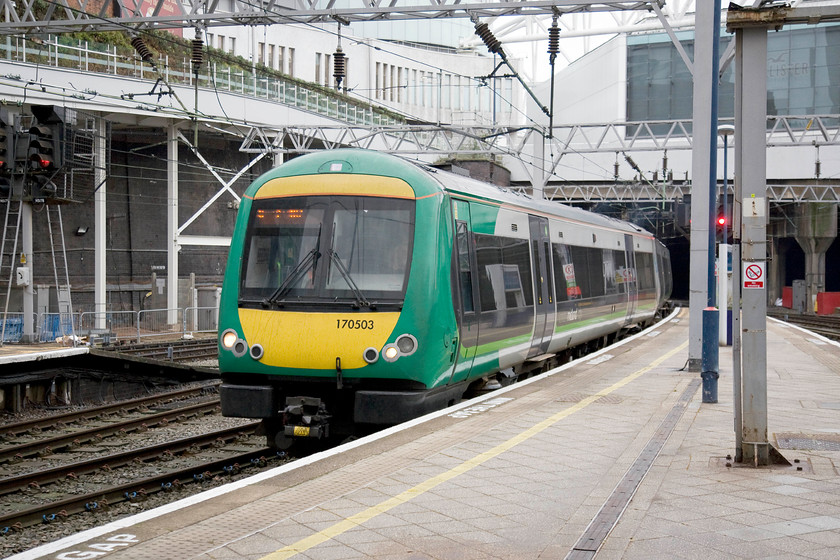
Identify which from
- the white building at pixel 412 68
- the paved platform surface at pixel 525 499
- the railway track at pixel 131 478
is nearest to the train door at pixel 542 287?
the paved platform surface at pixel 525 499

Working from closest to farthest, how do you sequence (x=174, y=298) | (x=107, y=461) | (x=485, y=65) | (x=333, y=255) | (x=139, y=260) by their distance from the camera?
(x=333, y=255) < (x=107, y=461) < (x=174, y=298) < (x=139, y=260) < (x=485, y=65)

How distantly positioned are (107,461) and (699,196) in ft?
30.4

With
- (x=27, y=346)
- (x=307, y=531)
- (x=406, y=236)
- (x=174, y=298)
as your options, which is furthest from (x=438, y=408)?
(x=174, y=298)

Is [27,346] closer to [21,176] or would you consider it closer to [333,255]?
[21,176]

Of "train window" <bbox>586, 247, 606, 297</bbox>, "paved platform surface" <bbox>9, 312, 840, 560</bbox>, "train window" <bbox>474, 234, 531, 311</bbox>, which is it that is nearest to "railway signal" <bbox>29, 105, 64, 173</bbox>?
"train window" <bbox>474, 234, 531, 311</bbox>

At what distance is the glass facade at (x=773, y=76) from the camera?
51000mm

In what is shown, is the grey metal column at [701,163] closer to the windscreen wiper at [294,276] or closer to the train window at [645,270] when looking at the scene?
the windscreen wiper at [294,276]

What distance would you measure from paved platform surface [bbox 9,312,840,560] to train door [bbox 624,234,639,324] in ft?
40.8

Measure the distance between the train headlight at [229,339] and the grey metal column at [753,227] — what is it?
16.5 ft

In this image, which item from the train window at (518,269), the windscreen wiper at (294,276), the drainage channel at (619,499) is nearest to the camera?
the drainage channel at (619,499)

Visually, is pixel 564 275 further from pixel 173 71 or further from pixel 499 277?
pixel 173 71

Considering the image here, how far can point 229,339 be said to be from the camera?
392 inches

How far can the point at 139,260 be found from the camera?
1398 inches

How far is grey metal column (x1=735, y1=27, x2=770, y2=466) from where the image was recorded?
754 cm
